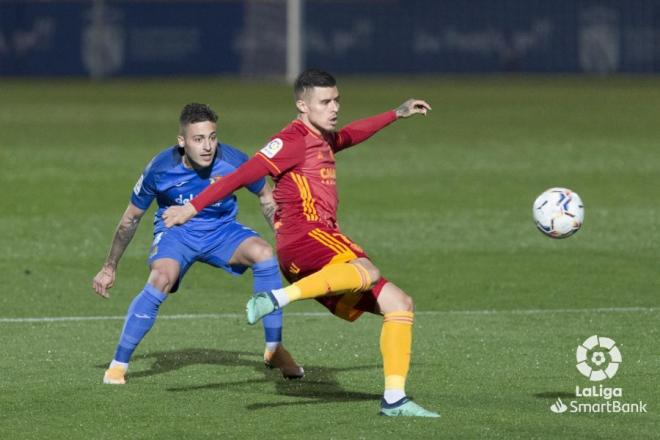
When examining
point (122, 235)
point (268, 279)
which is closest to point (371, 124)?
point (268, 279)

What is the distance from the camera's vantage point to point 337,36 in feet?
168

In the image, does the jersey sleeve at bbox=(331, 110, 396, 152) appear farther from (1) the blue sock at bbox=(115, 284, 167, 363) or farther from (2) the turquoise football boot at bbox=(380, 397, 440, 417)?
(2) the turquoise football boot at bbox=(380, 397, 440, 417)

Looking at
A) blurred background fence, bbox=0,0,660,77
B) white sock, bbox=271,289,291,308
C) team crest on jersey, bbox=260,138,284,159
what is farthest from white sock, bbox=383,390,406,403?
blurred background fence, bbox=0,0,660,77

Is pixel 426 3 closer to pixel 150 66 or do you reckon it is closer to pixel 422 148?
pixel 150 66

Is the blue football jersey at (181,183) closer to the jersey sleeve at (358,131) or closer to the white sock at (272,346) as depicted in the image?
the jersey sleeve at (358,131)

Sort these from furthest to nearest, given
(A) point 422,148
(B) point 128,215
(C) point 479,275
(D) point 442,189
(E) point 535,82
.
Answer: (E) point 535,82 < (A) point 422,148 < (D) point 442,189 < (C) point 479,275 < (B) point 128,215

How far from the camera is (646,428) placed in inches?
303

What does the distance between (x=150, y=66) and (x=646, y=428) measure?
147 feet

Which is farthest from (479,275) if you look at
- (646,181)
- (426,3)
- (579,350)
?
(426,3)

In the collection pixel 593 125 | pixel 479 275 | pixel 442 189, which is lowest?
pixel 479 275

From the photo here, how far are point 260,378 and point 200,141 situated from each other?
59.5 inches

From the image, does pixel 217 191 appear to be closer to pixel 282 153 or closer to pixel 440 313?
pixel 282 153

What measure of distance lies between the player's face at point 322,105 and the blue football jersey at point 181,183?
3.03 feet

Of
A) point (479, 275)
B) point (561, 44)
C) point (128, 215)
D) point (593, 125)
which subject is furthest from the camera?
point (561, 44)
